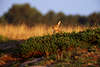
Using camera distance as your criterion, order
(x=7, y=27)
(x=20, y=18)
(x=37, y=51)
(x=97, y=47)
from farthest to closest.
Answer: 1. (x=20, y=18)
2. (x=7, y=27)
3. (x=37, y=51)
4. (x=97, y=47)

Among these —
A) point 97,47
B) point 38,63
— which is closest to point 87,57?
point 97,47

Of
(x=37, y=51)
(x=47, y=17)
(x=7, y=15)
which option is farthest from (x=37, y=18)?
(x=37, y=51)

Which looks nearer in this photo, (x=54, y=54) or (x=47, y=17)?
(x=54, y=54)

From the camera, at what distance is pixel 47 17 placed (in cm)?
4325

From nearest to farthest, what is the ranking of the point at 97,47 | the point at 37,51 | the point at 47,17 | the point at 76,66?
the point at 76,66 < the point at 97,47 < the point at 37,51 < the point at 47,17

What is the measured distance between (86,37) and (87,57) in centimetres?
139

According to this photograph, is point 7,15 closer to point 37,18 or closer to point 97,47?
point 37,18

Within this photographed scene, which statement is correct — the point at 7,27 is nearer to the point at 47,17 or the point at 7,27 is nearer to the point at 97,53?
the point at 97,53

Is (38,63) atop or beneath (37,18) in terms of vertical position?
beneath

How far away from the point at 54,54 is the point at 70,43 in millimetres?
786

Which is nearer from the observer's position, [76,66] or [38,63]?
[76,66]

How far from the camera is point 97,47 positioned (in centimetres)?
767

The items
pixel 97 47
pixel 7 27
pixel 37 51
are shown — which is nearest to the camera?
pixel 97 47

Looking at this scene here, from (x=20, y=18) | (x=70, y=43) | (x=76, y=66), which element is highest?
(x=20, y=18)
